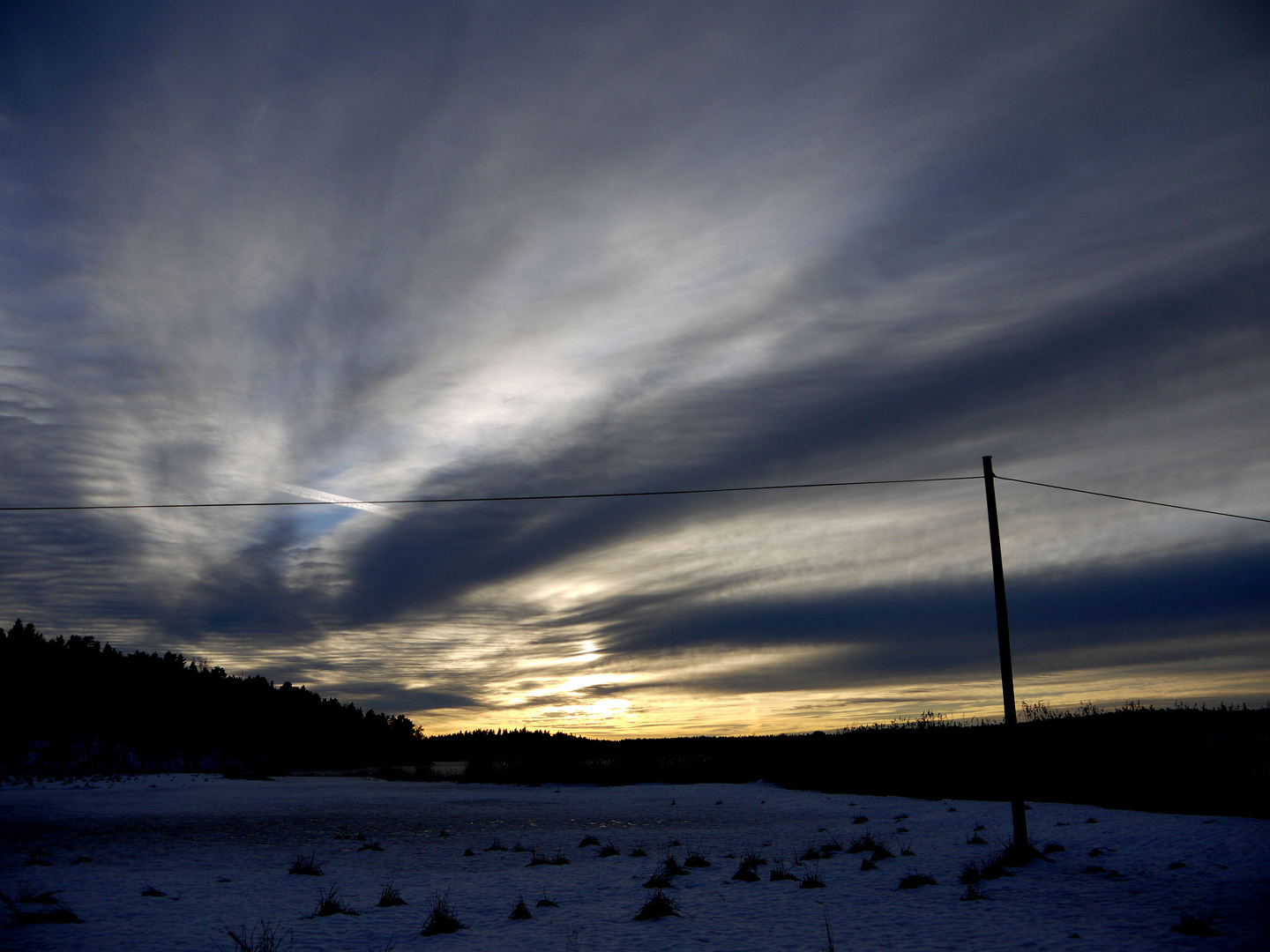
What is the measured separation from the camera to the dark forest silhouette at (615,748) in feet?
113

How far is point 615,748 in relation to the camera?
4715 inches

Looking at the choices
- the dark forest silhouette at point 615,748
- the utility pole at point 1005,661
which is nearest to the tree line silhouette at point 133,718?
the dark forest silhouette at point 615,748

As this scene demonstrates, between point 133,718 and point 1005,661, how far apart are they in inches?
6427

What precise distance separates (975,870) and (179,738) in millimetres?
162194

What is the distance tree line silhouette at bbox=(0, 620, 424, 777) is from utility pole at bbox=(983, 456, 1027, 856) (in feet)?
450

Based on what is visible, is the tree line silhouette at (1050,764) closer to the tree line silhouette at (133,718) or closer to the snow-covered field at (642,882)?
the snow-covered field at (642,882)

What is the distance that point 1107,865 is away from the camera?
65.7 feet

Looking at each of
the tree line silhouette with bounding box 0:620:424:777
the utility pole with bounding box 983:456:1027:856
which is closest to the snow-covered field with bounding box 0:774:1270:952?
the utility pole with bounding box 983:456:1027:856

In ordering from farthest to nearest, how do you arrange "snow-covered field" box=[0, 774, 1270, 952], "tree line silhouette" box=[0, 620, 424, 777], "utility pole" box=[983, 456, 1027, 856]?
"tree line silhouette" box=[0, 620, 424, 777] < "utility pole" box=[983, 456, 1027, 856] < "snow-covered field" box=[0, 774, 1270, 952]

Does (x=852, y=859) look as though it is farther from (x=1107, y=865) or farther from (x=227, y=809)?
(x=227, y=809)

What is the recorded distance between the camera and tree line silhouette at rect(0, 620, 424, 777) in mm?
128500

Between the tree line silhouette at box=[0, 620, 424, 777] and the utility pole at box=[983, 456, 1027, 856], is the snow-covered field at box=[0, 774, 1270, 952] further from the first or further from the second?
the tree line silhouette at box=[0, 620, 424, 777]

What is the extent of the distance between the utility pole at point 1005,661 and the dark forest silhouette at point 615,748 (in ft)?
2.00

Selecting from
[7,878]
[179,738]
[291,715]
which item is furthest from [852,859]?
[291,715]
